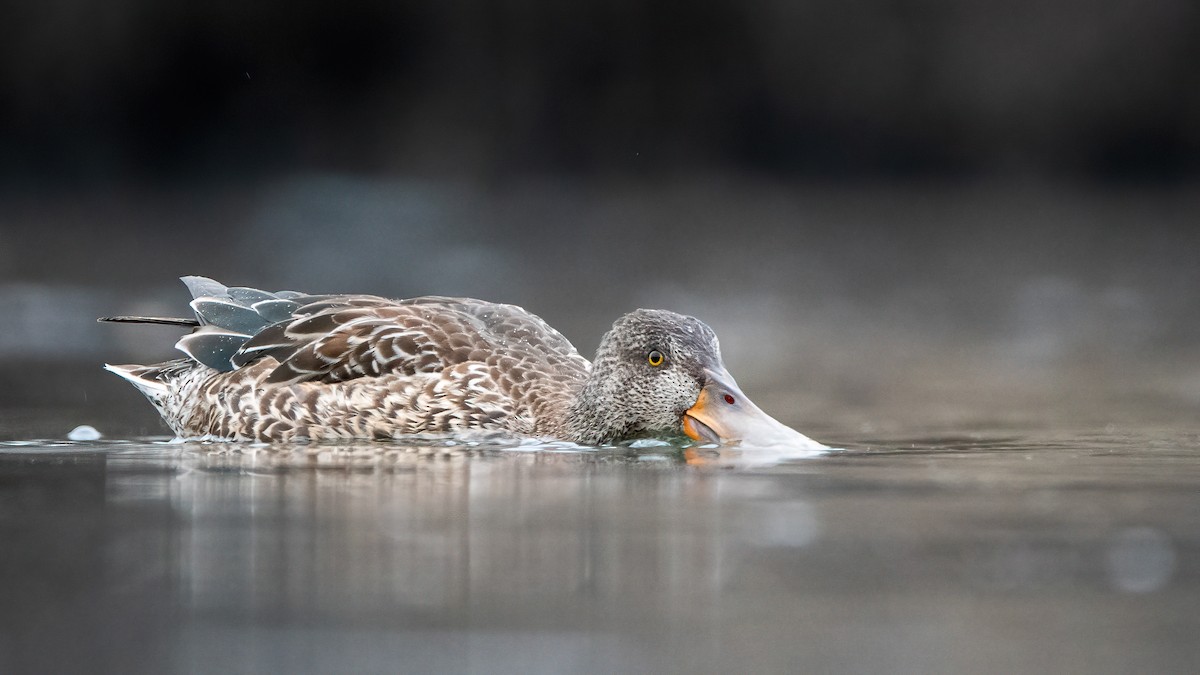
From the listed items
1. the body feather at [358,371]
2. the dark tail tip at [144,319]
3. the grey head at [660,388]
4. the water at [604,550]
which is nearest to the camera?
the water at [604,550]

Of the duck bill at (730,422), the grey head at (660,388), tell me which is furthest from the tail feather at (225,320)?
the duck bill at (730,422)

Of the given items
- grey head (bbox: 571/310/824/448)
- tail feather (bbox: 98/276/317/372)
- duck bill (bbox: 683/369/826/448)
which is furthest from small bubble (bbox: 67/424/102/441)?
duck bill (bbox: 683/369/826/448)

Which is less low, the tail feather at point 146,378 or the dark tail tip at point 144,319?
the dark tail tip at point 144,319

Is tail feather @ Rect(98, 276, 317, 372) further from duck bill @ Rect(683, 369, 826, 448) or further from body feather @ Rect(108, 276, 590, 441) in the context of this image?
duck bill @ Rect(683, 369, 826, 448)

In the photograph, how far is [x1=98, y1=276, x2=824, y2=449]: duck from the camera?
6.71 metres

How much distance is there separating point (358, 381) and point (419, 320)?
0.44 m

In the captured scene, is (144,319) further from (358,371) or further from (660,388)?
(660,388)

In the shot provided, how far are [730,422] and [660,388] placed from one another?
1.19 ft

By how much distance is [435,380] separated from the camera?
688 cm

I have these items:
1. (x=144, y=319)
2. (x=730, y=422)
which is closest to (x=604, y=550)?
(x=730, y=422)

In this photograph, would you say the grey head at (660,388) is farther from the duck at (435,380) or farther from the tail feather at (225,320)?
the tail feather at (225,320)

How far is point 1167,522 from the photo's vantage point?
4.61 meters

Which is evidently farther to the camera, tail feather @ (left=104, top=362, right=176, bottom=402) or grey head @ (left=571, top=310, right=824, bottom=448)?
tail feather @ (left=104, top=362, right=176, bottom=402)

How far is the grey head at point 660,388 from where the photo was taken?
21.6ft
